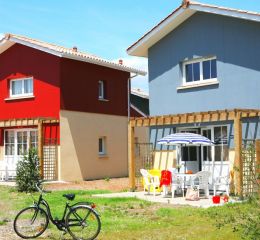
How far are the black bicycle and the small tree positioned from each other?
8.47 metres

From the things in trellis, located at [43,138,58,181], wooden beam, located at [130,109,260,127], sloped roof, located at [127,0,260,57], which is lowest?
trellis, located at [43,138,58,181]

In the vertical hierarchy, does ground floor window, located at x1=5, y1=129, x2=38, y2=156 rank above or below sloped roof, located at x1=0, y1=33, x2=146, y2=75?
below

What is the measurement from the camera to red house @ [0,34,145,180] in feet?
73.0

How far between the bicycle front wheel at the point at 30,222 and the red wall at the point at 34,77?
13.4m

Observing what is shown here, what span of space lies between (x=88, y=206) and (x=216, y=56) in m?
10.2

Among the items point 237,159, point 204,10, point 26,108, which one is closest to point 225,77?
point 204,10

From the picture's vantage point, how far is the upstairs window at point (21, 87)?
2372 centimetres

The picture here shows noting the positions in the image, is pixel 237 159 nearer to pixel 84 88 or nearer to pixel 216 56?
pixel 216 56

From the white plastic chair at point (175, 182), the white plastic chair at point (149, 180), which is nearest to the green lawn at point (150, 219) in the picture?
the white plastic chair at point (175, 182)

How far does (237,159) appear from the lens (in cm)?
1391

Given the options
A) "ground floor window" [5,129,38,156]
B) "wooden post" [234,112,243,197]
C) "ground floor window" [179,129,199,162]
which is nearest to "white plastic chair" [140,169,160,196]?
"ground floor window" [179,129,199,162]

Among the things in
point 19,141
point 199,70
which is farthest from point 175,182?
point 19,141

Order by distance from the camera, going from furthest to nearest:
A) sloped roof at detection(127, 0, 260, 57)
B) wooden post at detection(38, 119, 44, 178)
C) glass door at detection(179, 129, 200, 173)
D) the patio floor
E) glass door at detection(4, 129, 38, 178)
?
1. glass door at detection(4, 129, 38, 178)
2. wooden post at detection(38, 119, 44, 178)
3. glass door at detection(179, 129, 200, 173)
4. sloped roof at detection(127, 0, 260, 57)
5. the patio floor

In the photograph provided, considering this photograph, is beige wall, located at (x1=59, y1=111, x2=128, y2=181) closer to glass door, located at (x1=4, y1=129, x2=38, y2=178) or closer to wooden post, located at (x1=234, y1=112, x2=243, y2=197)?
glass door, located at (x1=4, y1=129, x2=38, y2=178)
